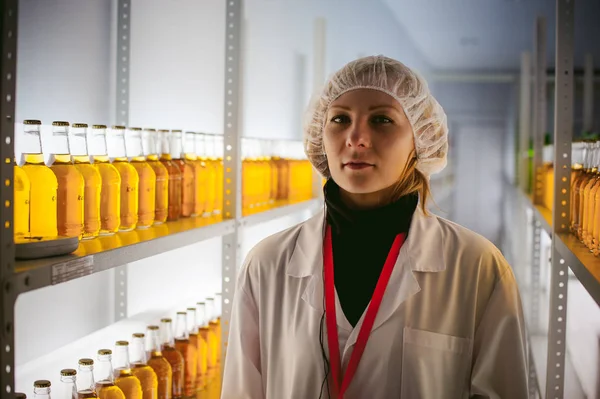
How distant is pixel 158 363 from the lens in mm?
1979

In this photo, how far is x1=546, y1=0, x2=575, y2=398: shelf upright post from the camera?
76.5 inches

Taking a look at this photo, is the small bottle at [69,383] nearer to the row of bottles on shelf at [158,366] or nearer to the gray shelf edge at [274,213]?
the row of bottles on shelf at [158,366]

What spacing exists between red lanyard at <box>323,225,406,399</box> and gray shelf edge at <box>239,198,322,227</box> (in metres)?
0.77

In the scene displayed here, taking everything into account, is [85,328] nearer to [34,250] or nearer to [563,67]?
[34,250]

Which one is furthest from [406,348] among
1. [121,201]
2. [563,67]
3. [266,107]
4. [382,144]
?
[266,107]

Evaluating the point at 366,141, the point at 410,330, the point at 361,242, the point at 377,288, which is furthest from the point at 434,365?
the point at 366,141

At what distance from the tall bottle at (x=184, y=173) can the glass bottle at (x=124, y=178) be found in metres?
0.32

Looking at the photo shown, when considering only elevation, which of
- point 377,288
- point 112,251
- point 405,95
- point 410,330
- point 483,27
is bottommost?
point 410,330

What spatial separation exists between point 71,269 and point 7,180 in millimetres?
271

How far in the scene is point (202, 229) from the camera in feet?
6.59

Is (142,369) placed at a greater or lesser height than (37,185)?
lesser

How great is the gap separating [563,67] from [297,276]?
105cm

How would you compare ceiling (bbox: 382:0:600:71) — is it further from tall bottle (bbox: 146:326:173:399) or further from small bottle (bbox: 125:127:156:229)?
tall bottle (bbox: 146:326:173:399)

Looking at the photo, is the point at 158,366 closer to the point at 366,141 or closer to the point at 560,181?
the point at 366,141
